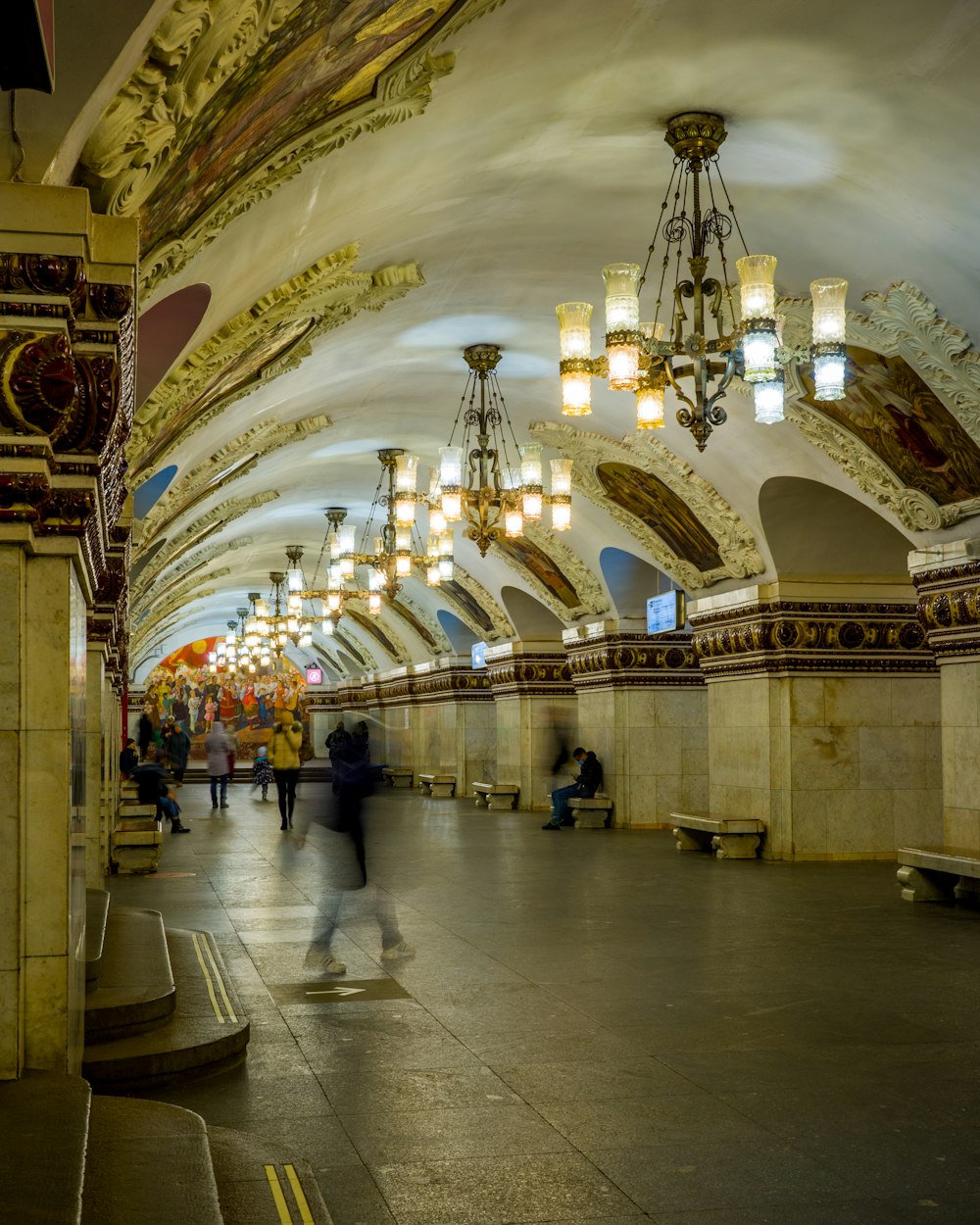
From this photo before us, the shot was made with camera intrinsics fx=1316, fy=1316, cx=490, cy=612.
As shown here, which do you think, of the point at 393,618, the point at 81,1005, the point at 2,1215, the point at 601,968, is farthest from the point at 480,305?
the point at 393,618

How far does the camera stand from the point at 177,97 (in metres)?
4.21

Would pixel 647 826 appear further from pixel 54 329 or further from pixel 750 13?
pixel 54 329

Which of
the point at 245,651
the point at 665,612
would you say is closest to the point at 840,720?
the point at 665,612

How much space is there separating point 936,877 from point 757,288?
5.99 meters

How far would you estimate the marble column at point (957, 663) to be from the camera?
428 inches

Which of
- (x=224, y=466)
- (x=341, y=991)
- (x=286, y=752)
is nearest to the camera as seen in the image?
(x=341, y=991)

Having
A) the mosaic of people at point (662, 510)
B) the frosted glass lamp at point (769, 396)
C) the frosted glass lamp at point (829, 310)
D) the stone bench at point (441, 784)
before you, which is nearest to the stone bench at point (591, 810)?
the mosaic of people at point (662, 510)

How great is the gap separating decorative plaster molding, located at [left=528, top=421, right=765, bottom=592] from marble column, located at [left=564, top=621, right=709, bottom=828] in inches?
104

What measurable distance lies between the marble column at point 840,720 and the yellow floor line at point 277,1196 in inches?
419

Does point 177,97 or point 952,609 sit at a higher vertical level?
point 177,97

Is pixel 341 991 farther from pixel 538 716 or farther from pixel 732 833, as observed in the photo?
pixel 538 716

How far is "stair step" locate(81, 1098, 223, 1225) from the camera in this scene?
3203 mm

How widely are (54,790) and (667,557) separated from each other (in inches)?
494

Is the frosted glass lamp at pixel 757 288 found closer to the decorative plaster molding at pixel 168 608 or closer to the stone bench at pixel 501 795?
the stone bench at pixel 501 795
